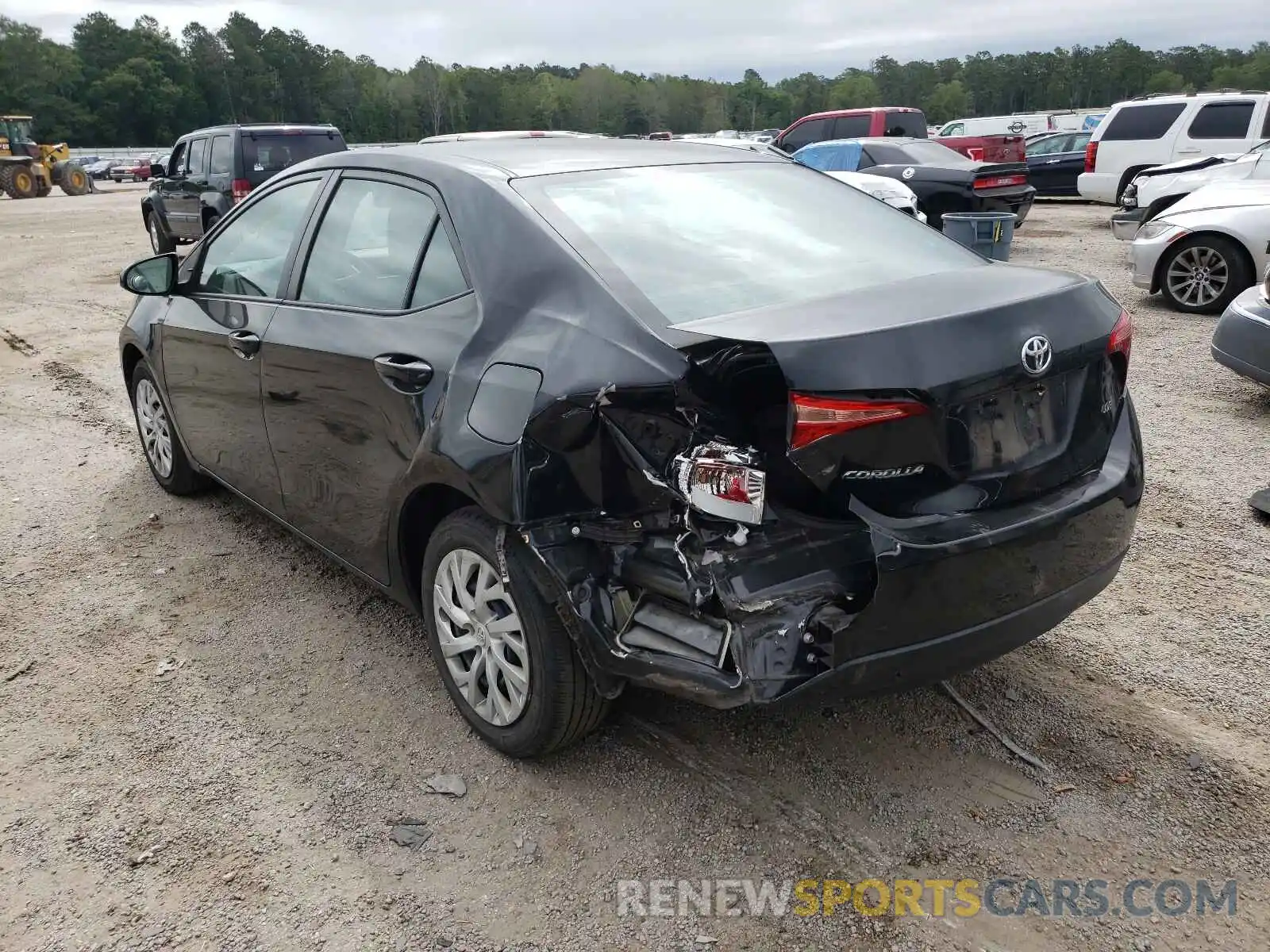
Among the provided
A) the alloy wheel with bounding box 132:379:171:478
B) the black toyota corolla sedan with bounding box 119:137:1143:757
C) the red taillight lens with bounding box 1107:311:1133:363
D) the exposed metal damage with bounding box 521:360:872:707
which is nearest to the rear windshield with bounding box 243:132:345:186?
the alloy wheel with bounding box 132:379:171:478

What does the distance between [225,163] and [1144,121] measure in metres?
14.1

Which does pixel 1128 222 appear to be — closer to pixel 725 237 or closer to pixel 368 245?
pixel 725 237

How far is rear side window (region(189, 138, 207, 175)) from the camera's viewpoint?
14.5m

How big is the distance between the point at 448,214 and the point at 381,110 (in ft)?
354

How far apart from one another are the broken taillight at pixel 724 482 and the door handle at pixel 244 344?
211cm

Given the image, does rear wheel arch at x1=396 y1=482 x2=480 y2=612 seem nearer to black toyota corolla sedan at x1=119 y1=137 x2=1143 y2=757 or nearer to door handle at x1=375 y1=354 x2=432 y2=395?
black toyota corolla sedan at x1=119 y1=137 x2=1143 y2=757

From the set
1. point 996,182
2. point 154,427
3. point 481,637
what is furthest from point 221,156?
point 481,637

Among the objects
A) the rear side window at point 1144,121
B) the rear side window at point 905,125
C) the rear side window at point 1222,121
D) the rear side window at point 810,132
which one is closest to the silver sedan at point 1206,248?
the rear side window at point 1144,121

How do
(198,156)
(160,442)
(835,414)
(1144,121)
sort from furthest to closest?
1. (1144,121)
2. (198,156)
3. (160,442)
4. (835,414)

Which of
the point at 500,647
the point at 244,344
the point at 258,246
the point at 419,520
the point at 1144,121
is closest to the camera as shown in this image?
the point at 500,647

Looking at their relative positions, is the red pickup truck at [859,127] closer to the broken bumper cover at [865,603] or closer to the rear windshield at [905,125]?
the rear windshield at [905,125]

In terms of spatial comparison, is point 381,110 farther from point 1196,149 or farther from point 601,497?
point 601,497

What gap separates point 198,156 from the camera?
14.7 meters

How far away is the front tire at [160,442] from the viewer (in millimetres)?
4970
